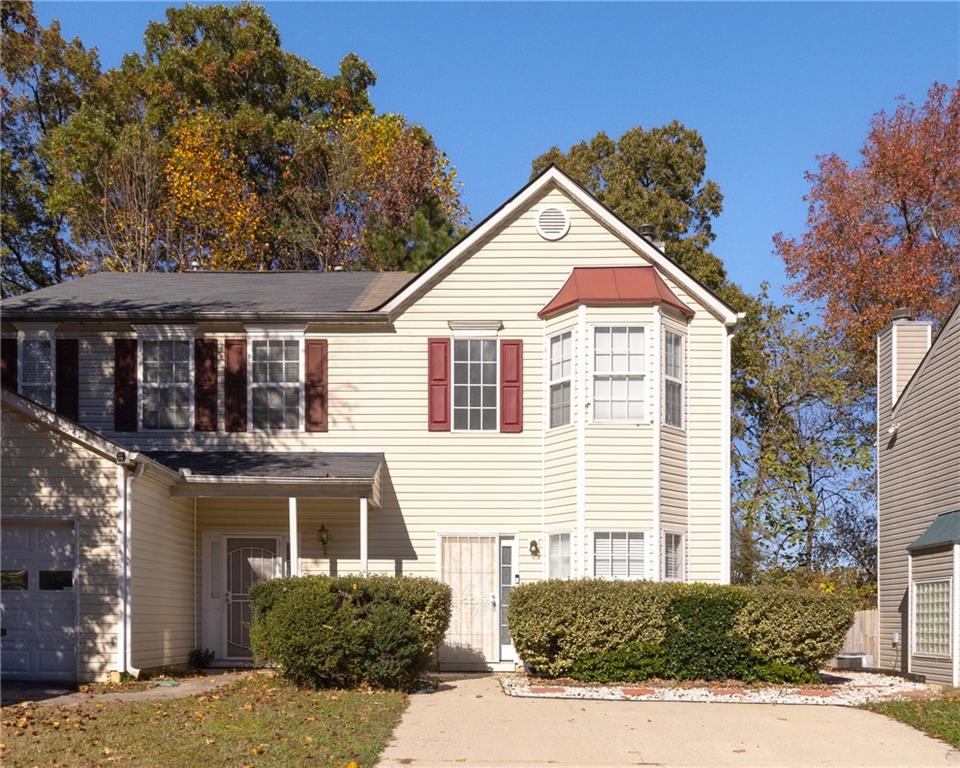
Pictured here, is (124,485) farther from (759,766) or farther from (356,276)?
(759,766)

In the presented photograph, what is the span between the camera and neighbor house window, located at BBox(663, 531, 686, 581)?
1936cm

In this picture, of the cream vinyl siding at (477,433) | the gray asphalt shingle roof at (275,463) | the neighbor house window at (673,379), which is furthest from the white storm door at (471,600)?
the neighbor house window at (673,379)

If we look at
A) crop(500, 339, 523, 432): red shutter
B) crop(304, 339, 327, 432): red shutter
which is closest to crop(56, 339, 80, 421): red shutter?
crop(304, 339, 327, 432): red shutter

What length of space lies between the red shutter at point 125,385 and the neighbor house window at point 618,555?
25.7 feet

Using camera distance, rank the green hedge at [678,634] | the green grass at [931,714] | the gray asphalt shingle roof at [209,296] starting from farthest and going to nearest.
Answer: the gray asphalt shingle roof at [209,296] < the green hedge at [678,634] < the green grass at [931,714]

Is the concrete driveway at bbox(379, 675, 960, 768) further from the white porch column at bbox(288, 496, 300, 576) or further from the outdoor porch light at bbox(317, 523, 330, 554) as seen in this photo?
the outdoor porch light at bbox(317, 523, 330, 554)

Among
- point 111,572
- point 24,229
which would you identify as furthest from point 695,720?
point 24,229

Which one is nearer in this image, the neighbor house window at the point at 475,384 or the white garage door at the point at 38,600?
the white garage door at the point at 38,600

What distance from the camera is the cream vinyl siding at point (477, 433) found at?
20.0 m

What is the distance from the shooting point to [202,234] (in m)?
36.8

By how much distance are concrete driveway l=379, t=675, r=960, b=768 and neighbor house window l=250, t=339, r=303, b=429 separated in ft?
20.9

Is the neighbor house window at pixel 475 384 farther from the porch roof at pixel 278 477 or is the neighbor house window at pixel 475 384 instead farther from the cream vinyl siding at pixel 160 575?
the cream vinyl siding at pixel 160 575

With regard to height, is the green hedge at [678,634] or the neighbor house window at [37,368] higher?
the neighbor house window at [37,368]

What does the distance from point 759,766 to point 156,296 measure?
1409 cm
